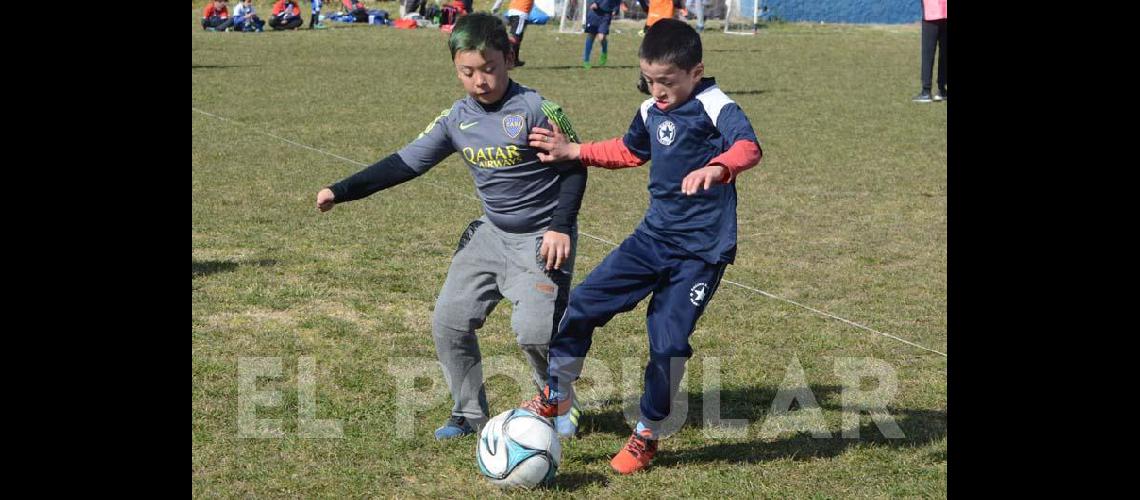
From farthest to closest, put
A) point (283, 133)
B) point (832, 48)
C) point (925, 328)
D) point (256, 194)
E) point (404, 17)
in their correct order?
point (404, 17)
point (832, 48)
point (283, 133)
point (256, 194)
point (925, 328)

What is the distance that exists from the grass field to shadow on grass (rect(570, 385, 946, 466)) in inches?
0.5

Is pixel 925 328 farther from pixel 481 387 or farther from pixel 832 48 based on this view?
pixel 832 48

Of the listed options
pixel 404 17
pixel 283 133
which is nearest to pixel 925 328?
pixel 283 133

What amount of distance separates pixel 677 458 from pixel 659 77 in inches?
61.6

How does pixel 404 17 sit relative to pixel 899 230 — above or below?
above

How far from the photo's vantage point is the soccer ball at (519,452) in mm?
4816

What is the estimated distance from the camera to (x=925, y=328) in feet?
24.0

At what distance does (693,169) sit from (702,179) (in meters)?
0.47

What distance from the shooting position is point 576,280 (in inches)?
326

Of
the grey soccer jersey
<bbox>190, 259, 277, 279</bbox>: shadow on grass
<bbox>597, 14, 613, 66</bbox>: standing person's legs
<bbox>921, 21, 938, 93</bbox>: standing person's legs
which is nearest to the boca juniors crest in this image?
the grey soccer jersey

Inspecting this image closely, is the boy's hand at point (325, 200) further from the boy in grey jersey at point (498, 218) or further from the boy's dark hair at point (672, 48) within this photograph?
the boy's dark hair at point (672, 48)

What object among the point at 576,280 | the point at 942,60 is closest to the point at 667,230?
the point at 576,280

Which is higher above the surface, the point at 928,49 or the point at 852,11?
the point at 852,11

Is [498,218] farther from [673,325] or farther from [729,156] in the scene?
[729,156]
